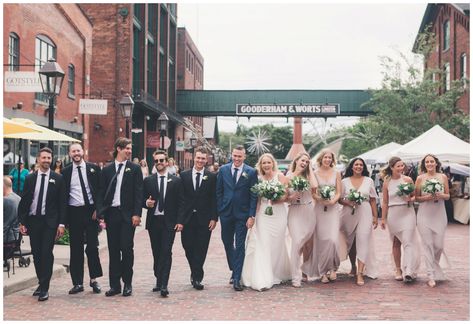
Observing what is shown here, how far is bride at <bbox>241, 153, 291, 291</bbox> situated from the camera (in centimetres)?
876

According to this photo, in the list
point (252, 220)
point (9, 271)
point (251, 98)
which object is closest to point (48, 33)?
point (9, 271)

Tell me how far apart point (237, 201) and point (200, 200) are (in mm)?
514

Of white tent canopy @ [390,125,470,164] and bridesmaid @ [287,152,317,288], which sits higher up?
white tent canopy @ [390,125,470,164]

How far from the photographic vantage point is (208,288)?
344 inches

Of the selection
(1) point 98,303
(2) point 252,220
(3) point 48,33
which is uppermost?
(3) point 48,33

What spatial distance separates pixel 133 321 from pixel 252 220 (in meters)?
2.57

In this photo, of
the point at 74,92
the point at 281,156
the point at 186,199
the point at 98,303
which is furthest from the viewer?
the point at 281,156

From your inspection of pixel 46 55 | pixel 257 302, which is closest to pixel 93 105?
pixel 46 55

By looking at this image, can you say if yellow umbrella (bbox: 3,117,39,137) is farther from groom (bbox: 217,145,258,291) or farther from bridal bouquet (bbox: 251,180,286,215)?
bridal bouquet (bbox: 251,180,286,215)

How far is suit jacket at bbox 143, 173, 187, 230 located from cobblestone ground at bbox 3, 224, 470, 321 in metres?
0.97

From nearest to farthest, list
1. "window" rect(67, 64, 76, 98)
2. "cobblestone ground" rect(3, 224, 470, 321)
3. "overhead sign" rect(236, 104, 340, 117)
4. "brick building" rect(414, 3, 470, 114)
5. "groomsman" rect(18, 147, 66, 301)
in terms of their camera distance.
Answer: "cobblestone ground" rect(3, 224, 470, 321), "groomsman" rect(18, 147, 66, 301), "window" rect(67, 64, 76, 98), "brick building" rect(414, 3, 470, 114), "overhead sign" rect(236, 104, 340, 117)

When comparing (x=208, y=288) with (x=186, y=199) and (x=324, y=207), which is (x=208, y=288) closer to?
(x=186, y=199)

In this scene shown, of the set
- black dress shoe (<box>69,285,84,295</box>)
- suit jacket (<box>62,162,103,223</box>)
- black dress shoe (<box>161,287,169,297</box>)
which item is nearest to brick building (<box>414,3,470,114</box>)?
suit jacket (<box>62,162,103,223</box>)

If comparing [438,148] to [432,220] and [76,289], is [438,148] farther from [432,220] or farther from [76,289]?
[76,289]
